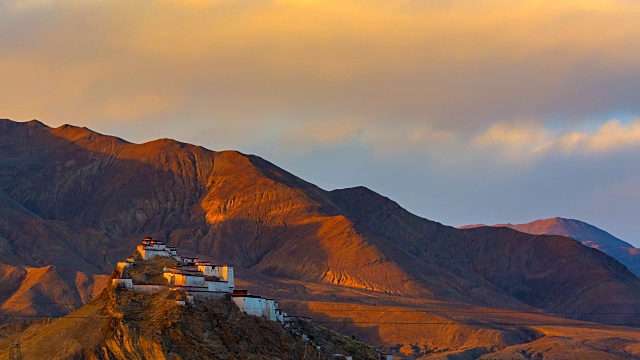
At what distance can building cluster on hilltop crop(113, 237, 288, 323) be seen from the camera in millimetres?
107438

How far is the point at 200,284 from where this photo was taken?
110m

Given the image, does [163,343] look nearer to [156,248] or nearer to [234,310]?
[234,310]

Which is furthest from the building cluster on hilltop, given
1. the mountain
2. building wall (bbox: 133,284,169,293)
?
the mountain

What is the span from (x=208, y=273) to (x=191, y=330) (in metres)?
16.2

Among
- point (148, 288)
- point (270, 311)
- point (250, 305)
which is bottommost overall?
point (270, 311)

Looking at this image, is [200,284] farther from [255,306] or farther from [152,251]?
[152,251]

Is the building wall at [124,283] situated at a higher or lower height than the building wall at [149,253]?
lower

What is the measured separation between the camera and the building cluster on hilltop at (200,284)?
107 metres

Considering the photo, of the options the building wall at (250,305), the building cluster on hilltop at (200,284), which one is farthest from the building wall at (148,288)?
the building wall at (250,305)

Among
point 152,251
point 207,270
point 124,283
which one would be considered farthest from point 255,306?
point 152,251

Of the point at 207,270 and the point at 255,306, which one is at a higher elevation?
the point at 207,270

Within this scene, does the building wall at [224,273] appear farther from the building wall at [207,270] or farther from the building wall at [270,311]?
the building wall at [270,311]

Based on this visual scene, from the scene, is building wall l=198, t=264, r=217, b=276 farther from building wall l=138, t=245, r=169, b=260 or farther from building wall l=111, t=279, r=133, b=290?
building wall l=111, t=279, r=133, b=290

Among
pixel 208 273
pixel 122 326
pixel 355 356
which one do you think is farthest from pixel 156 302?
pixel 355 356
